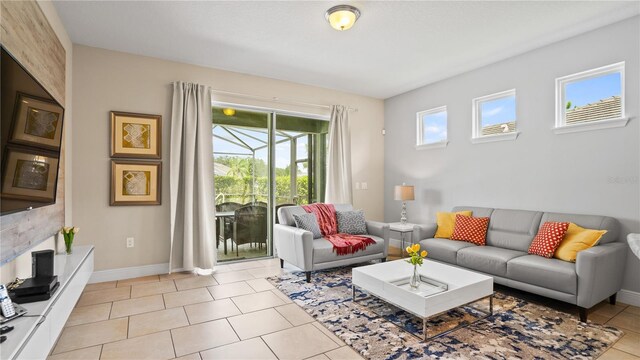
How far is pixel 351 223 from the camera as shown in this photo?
4.52 m

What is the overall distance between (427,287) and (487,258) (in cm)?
104

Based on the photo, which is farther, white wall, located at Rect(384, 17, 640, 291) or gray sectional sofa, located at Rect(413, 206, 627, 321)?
white wall, located at Rect(384, 17, 640, 291)

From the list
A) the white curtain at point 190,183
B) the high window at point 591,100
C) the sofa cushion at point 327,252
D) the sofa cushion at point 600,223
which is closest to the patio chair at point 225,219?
the white curtain at point 190,183

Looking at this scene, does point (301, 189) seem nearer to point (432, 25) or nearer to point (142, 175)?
point (142, 175)

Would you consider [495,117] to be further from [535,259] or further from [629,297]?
[629,297]

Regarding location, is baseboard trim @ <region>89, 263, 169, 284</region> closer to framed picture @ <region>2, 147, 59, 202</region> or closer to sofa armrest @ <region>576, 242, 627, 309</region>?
framed picture @ <region>2, 147, 59, 202</region>

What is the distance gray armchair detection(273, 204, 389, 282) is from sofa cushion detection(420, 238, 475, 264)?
0.57 m

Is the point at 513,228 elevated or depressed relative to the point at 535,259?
elevated

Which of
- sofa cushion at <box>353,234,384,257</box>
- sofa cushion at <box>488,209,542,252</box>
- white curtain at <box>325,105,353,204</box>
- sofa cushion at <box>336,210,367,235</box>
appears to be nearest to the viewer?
sofa cushion at <box>488,209,542,252</box>

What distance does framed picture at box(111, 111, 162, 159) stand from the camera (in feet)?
12.7

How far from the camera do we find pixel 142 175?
13.1 feet

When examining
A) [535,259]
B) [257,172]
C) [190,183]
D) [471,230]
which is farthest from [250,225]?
[535,259]

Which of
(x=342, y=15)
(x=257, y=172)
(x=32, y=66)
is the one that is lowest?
(x=257, y=172)

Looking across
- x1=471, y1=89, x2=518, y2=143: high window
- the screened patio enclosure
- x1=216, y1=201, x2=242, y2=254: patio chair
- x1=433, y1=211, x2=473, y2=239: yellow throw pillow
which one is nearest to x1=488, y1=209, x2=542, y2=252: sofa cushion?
x1=433, y1=211, x2=473, y2=239: yellow throw pillow
